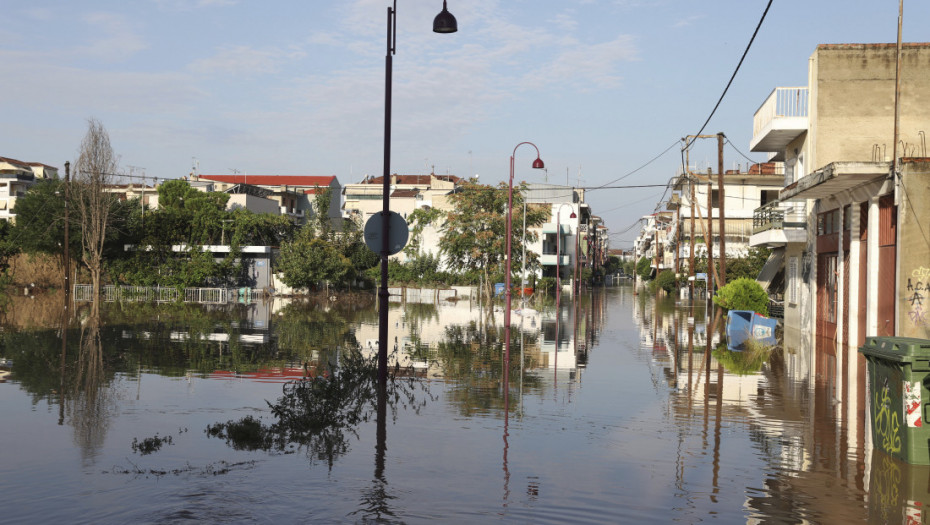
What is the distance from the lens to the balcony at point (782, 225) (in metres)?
31.9

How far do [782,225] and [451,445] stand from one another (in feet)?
86.2

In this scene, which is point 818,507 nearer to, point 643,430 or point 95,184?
point 643,430

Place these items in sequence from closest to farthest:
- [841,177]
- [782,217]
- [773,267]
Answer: [841,177], [782,217], [773,267]

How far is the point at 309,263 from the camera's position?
191ft

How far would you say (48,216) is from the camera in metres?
58.4

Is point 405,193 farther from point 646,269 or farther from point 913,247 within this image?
point 913,247

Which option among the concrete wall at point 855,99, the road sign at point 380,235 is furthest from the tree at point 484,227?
the road sign at point 380,235

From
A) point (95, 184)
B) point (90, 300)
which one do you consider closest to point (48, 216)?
point (95, 184)

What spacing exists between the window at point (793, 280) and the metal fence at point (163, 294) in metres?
32.7

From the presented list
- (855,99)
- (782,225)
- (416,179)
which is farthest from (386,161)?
(416,179)

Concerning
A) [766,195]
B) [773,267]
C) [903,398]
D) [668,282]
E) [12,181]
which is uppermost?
[12,181]

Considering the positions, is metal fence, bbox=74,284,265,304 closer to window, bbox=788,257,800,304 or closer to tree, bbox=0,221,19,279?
tree, bbox=0,221,19,279

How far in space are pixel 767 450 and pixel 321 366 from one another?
10004 millimetres

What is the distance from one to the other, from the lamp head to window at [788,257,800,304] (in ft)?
76.6
